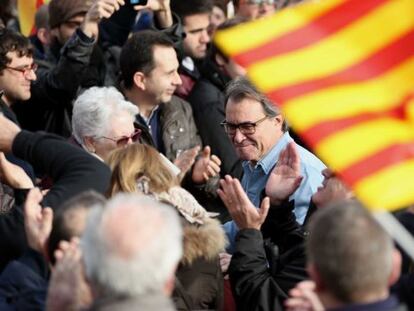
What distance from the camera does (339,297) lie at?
399 centimetres

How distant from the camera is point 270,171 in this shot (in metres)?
7.02

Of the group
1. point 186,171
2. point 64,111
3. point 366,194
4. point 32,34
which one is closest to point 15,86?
point 64,111

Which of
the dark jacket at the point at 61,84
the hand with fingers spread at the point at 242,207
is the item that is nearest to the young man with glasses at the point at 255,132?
the hand with fingers spread at the point at 242,207

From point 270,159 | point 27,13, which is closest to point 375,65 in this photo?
point 270,159

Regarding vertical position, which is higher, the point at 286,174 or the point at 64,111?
the point at 286,174

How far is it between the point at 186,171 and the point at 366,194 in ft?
12.5

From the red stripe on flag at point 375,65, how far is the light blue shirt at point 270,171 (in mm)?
1963

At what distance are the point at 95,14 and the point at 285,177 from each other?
283cm

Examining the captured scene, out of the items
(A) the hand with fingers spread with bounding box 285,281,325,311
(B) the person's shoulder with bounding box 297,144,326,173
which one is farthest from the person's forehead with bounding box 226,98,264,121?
→ (A) the hand with fingers spread with bounding box 285,281,325,311

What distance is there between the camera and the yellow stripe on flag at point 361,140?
168 inches

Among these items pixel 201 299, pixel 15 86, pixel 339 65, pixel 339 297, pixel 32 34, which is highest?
pixel 339 65

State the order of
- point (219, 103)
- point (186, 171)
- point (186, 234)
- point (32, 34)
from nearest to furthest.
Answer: point (186, 234), point (186, 171), point (219, 103), point (32, 34)

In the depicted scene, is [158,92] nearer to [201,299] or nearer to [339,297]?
[201,299]

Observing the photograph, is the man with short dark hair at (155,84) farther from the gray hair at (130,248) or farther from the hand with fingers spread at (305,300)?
the gray hair at (130,248)
